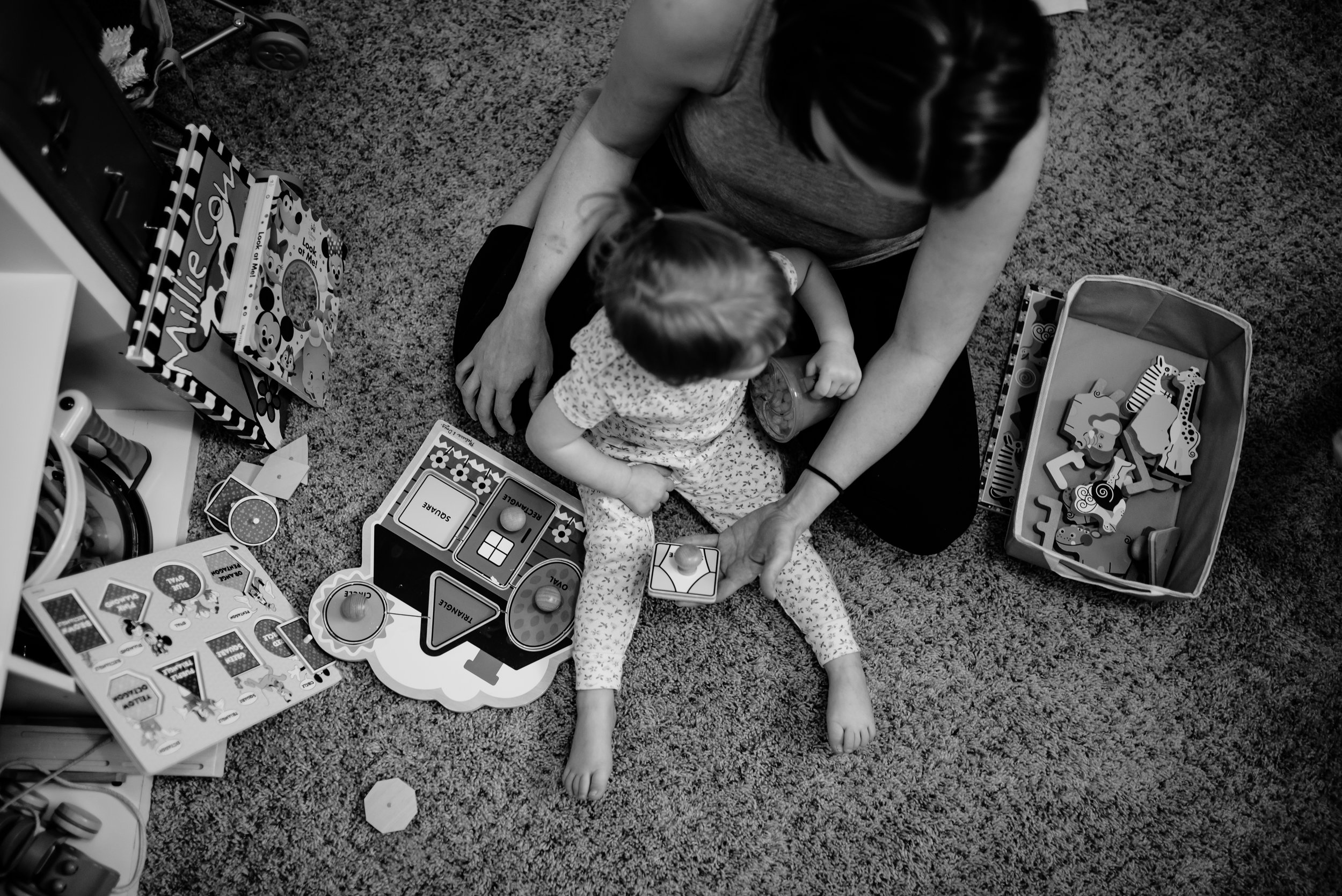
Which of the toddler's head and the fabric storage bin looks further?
the fabric storage bin

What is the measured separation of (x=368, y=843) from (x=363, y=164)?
88 cm

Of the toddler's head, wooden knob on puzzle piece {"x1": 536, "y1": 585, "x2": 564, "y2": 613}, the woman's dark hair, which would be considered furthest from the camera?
wooden knob on puzzle piece {"x1": 536, "y1": 585, "x2": 564, "y2": 613}

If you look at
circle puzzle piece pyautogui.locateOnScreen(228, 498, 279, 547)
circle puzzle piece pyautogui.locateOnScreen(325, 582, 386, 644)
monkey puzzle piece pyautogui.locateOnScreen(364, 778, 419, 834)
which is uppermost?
circle puzzle piece pyautogui.locateOnScreen(228, 498, 279, 547)

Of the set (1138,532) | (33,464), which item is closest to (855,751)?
(1138,532)

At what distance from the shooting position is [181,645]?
2.86 ft

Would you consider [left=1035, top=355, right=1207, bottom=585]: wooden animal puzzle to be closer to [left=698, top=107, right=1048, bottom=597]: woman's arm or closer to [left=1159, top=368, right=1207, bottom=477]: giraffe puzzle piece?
[left=1159, top=368, right=1207, bottom=477]: giraffe puzzle piece

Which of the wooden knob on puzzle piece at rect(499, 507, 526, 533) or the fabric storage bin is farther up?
the fabric storage bin

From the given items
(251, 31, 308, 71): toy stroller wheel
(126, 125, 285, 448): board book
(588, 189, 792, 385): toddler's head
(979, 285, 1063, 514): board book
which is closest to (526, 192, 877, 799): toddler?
(588, 189, 792, 385): toddler's head

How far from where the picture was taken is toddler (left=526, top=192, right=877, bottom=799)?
26.5 inches

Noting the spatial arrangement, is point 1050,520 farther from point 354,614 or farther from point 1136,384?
point 354,614

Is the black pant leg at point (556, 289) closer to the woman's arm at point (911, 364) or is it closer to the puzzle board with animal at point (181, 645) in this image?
the woman's arm at point (911, 364)

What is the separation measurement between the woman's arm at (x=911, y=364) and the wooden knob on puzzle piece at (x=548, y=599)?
21 cm

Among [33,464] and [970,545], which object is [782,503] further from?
[33,464]

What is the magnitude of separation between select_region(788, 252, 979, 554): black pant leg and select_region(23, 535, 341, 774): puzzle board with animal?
662 mm
